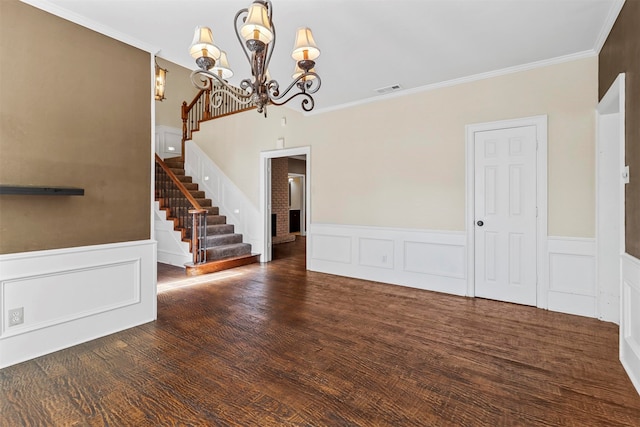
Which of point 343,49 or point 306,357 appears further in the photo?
point 343,49

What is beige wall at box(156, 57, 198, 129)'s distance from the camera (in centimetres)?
834

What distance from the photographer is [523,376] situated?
→ 2.11 metres

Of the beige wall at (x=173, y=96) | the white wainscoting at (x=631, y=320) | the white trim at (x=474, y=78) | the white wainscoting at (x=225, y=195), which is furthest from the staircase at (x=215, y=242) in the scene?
the white wainscoting at (x=631, y=320)

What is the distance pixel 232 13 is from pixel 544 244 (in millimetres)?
3819

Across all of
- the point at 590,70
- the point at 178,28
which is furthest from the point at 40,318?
the point at 590,70

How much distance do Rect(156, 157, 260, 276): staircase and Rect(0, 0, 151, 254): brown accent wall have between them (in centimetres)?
229

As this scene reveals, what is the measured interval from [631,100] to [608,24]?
94cm

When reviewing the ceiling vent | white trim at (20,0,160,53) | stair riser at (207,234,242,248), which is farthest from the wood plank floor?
the ceiling vent

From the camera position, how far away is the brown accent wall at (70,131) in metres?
2.25

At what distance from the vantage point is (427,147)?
4.15 meters

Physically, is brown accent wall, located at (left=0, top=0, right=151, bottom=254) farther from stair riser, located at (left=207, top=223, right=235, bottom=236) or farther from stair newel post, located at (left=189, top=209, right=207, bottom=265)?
stair riser, located at (left=207, top=223, right=235, bottom=236)

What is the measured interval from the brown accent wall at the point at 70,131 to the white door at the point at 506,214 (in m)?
3.72

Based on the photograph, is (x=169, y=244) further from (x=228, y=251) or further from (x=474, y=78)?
(x=474, y=78)

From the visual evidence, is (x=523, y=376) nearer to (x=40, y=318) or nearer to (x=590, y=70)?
(x=590, y=70)
